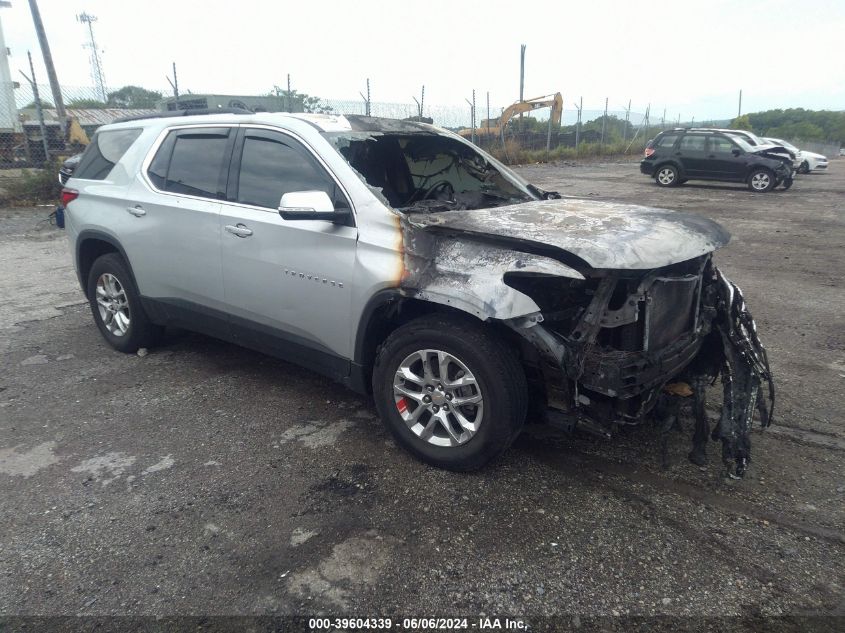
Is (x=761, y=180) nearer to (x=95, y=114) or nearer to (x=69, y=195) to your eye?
(x=69, y=195)

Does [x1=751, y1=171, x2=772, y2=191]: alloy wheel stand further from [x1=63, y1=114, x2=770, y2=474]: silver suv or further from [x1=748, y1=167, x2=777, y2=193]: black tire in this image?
[x1=63, y1=114, x2=770, y2=474]: silver suv

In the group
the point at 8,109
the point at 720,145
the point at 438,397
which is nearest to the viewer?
the point at 438,397

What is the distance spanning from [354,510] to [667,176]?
680 inches

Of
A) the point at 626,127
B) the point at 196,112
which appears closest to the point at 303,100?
the point at 196,112

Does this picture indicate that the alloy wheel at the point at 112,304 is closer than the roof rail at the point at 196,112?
No

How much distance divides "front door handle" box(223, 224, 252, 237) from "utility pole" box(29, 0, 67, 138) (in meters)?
12.7

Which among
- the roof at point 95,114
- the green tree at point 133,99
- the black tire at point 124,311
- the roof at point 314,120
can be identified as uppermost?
the green tree at point 133,99

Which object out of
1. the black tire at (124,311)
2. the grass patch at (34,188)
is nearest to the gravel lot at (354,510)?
the black tire at (124,311)

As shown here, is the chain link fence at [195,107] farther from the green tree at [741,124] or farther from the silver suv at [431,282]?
the green tree at [741,124]

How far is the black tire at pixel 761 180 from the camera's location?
1595 cm

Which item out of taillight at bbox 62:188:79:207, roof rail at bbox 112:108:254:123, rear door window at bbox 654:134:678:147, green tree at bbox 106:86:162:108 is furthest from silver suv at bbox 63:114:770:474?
green tree at bbox 106:86:162:108

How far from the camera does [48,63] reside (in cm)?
1345

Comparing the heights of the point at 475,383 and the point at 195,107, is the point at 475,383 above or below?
below

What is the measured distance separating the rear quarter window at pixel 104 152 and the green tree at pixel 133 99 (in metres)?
15.3
